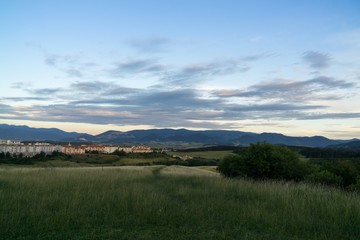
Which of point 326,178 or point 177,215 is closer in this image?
point 177,215

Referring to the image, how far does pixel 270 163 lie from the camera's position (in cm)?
2300

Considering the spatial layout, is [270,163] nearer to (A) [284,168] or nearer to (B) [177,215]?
(A) [284,168]

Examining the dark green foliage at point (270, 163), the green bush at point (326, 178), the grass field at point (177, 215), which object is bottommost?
the green bush at point (326, 178)

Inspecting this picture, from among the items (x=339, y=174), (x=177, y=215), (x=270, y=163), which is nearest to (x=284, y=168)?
(x=270, y=163)

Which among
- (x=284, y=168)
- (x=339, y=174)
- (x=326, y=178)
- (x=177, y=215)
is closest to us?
(x=177, y=215)

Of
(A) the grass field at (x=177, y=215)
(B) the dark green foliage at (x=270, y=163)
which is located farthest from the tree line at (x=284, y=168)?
(A) the grass field at (x=177, y=215)

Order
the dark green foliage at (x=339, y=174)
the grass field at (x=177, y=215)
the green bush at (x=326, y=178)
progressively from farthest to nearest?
1. the dark green foliage at (x=339, y=174)
2. the green bush at (x=326, y=178)
3. the grass field at (x=177, y=215)

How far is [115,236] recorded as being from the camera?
7.48 meters

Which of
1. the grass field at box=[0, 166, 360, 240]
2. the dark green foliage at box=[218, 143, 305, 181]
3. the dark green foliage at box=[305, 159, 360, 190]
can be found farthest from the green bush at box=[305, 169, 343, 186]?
the grass field at box=[0, 166, 360, 240]

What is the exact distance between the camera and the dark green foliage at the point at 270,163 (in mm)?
22984

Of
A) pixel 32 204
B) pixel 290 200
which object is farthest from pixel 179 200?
pixel 32 204

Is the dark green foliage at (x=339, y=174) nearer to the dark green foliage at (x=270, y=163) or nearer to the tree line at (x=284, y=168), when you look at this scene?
the tree line at (x=284, y=168)

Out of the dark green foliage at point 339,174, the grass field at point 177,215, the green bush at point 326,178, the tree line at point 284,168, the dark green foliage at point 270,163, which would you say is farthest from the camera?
the dark green foliage at point 270,163

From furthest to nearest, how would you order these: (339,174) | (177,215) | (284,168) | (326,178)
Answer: (339,174) → (284,168) → (326,178) → (177,215)
